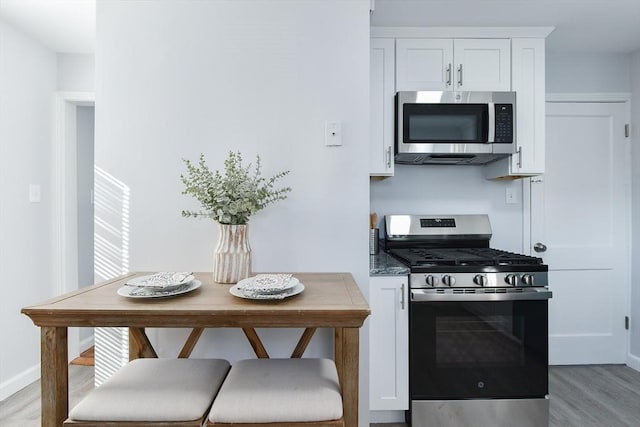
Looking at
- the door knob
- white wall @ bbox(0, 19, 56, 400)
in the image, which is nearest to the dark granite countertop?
the door knob

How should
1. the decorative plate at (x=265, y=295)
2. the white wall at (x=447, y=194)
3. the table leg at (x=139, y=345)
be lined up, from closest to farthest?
the decorative plate at (x=265, y=295) → the table leg at (x=139, y=345) → the white wall at (x=447, y=194)

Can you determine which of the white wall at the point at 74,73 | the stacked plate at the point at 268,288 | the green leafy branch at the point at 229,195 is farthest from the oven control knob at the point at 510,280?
the white wall at the point at 74,73

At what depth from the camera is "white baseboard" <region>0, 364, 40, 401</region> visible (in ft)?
7.75

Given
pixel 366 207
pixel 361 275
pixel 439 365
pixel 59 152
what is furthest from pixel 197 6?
pixel 439 365

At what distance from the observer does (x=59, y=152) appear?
2.83m

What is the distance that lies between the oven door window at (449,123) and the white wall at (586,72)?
1022 mm

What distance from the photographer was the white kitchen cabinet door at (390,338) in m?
2.01

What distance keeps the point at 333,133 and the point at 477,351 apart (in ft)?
4.58

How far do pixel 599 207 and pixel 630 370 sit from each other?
1249 mm

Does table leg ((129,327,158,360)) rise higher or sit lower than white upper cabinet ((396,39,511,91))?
lower

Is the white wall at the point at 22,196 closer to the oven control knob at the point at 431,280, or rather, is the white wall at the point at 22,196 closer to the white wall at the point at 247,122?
the white wall at the point at 247,122

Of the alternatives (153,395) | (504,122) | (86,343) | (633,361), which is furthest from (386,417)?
(86,343)

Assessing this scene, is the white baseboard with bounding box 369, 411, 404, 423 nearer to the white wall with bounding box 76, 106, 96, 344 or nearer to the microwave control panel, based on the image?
the microwave control panel

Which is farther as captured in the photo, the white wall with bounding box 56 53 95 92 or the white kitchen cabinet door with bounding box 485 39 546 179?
the white wall with bounding box 56 53 95 92
